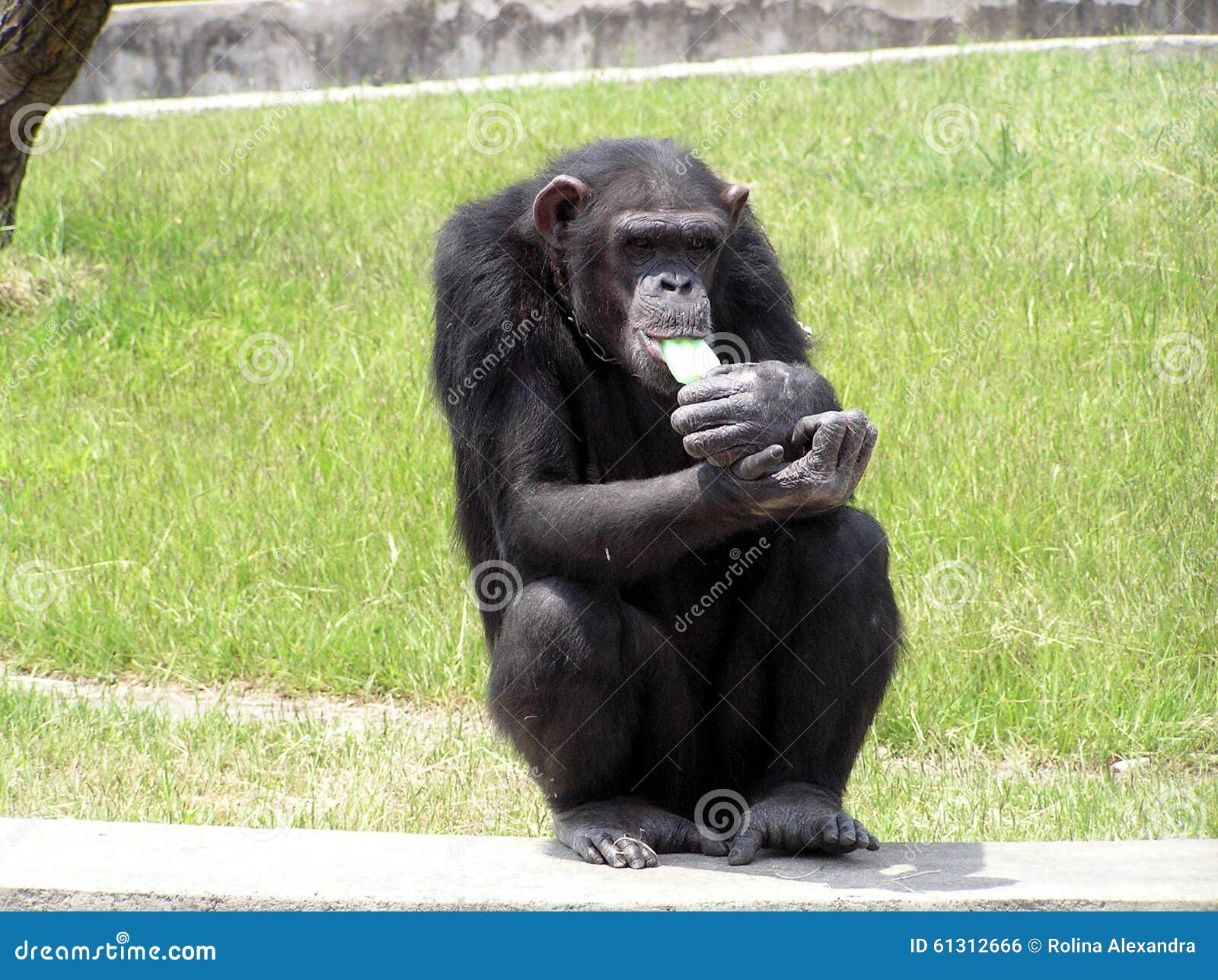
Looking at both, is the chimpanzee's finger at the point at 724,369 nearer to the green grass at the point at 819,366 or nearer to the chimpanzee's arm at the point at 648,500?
the chimpanzee's arm at the point at 648,500

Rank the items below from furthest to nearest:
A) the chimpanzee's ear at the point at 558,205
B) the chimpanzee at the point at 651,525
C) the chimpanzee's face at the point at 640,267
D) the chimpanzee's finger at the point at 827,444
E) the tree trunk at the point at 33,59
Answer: the tree trunk at the point at 33,59, the chimpanzee's ear at the point at 558,205, the chimpanzee's face at the point at 640,267, the chimpanzee at the point at 651,525, the chimpanzee's finger at the point at 827,444

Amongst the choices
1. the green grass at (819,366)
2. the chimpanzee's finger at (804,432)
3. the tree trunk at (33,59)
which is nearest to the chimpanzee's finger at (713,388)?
the chimpanzee's finger at (804,432)

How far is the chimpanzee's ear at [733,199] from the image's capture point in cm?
404

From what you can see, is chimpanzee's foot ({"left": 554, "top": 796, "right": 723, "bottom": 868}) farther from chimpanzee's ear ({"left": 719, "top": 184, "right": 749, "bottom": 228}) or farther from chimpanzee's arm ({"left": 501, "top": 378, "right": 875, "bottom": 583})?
chimpanzee's ear ({"left": 719, "top": 184, "right": 749, "bottom": 228})

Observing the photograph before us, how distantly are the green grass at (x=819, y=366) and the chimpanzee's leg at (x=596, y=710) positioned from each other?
981 mm

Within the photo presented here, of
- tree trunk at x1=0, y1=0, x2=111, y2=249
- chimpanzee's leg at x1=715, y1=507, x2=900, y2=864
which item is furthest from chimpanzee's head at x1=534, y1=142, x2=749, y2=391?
tree trunk at x1=0, y1=0, x2=111, y2=249

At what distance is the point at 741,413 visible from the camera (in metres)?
3.41

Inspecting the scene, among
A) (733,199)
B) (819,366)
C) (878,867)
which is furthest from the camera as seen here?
(819,366)

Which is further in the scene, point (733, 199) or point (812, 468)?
point (733, 199)

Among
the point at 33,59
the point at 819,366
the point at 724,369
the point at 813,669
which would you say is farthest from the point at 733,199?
the point at 33,59

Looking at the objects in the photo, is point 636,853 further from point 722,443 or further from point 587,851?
point 722,443

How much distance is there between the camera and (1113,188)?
972cm

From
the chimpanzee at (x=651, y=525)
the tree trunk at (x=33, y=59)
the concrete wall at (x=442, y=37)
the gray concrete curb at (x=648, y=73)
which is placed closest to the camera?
the chimpanzee at (x=651, y=525)

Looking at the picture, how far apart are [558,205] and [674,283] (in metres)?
0.47
